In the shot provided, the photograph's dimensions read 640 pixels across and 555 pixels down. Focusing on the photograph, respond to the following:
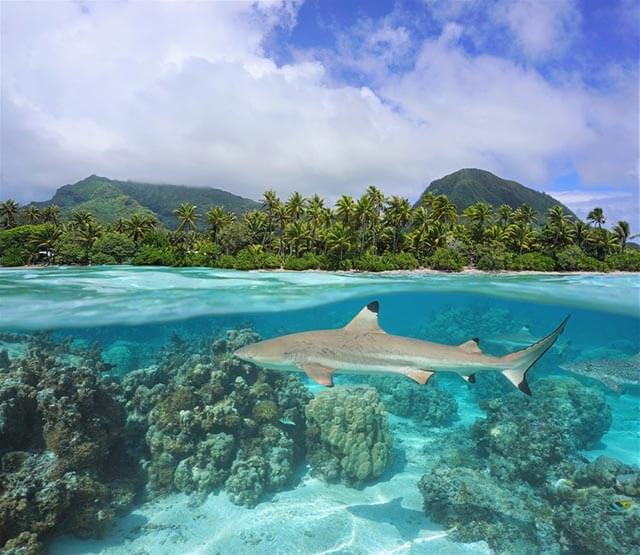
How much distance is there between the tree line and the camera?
146 feet

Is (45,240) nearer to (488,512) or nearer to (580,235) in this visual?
(488,512)

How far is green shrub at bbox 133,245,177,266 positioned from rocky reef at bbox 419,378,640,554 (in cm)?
3621

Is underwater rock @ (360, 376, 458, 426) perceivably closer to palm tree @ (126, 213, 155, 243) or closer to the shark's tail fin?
the shark's tail fin

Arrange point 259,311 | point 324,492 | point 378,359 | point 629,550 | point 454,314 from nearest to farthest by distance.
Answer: point 378,359 → point 629,550 → point 324,492 → point 259,311 → point 454,314

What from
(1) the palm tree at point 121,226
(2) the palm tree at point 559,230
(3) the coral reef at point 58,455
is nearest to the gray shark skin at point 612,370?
(3) the coral reef at point 58,455

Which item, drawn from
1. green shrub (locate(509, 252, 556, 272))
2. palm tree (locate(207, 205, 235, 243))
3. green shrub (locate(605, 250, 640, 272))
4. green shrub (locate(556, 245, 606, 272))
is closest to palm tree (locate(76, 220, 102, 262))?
palm tree (locate(207, 205, 235, 243))

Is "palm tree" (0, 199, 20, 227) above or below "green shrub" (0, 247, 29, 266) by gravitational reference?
above

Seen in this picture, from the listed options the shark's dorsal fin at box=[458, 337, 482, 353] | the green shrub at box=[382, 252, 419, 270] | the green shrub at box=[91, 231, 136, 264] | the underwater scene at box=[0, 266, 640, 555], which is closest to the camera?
the shark's dorsal fin at box=[458, 337, 482, 353]

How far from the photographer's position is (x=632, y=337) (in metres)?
38.5

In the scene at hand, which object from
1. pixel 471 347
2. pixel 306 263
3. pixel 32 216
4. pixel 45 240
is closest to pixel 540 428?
pixel 471 347

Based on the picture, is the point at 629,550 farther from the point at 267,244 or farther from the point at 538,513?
the point at 267,244

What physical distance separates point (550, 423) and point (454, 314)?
22322mm

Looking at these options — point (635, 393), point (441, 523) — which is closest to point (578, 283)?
point (635, 393)

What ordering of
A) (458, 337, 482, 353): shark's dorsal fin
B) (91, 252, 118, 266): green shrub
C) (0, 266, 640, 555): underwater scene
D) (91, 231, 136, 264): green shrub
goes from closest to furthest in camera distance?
(458, 337, 482, 353): shark's dorsal fin → (0, 266, 640, 555): underwater scene → (91, 252, 118, 266): green shrub → (91, 231, 136, 264): green shrub
